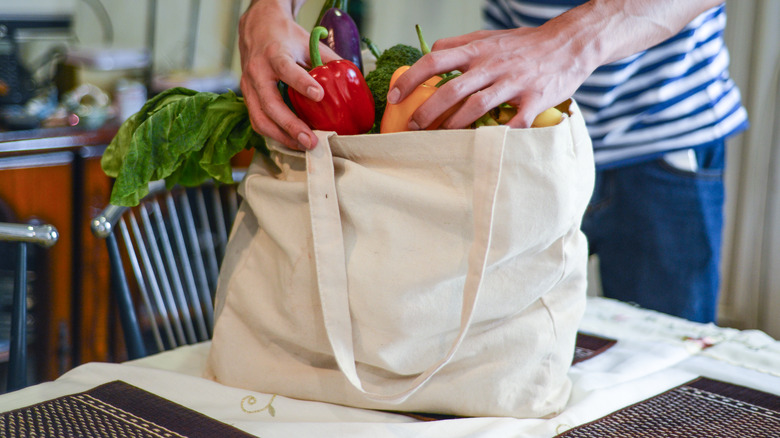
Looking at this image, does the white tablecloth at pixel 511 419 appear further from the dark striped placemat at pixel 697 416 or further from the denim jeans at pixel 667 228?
the denim jeans at pixel 667 228

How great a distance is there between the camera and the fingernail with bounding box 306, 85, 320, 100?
21.7 inches

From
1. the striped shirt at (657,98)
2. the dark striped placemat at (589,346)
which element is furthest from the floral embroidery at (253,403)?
the striped shirt at (657,98)

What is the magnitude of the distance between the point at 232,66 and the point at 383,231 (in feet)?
6.75

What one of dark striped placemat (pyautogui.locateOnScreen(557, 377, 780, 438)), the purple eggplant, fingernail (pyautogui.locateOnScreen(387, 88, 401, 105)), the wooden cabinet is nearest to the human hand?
fingernail (pyautogui.locateOnScreen(387, 88, 401, 105))

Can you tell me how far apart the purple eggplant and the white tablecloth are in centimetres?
34

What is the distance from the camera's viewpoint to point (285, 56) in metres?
0.61

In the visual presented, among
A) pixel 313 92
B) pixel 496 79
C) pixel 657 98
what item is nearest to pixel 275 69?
pixel 313 92

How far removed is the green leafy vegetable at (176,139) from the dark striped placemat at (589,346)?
1.32 ft

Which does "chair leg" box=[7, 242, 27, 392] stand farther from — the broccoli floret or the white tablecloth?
the broccoli floret

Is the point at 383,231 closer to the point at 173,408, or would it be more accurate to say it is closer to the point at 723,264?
the point at 173,408

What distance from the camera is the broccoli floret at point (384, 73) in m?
0.61

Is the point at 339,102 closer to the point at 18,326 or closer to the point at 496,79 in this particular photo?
the point at 496,79

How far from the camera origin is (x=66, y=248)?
5.19ft

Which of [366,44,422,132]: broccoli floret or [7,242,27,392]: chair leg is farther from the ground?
[366,44,422,132]: broccoli floret
